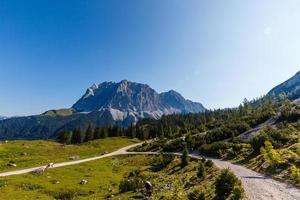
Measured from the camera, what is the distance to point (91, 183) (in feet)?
178

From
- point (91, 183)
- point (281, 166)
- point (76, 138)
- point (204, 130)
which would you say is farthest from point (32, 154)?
point (281, 166)

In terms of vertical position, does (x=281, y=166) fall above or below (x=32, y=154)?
above

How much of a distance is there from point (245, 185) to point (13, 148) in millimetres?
78765

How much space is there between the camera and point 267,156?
40.6m

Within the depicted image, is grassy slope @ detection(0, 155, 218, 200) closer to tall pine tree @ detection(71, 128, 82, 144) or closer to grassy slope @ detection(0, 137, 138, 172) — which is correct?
grassy slope @ detection(0, 137, 138, 172)

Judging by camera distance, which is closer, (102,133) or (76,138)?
(76,138)

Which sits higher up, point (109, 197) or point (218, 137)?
point (218, 137)

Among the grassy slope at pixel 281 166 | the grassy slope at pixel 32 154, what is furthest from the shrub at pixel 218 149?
the grassy slope at pixel 32 154

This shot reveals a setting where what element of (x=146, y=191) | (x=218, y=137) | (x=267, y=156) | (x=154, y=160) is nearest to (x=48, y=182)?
(x=146, y=191)

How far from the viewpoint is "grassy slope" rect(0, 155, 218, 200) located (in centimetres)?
3862

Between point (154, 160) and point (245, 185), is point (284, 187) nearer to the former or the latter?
point (245, 185)

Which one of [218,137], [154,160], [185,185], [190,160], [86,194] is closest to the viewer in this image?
[185,185]

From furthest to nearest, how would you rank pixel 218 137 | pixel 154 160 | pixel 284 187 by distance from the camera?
pixel 218 137 < pixel 154 160 < pixel 284 187

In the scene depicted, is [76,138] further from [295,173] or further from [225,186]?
[225,186]
